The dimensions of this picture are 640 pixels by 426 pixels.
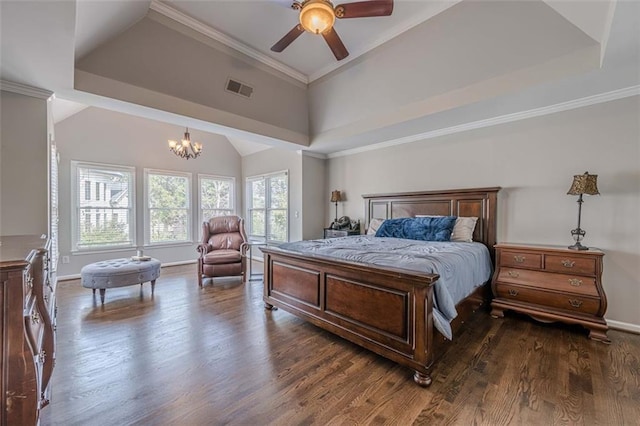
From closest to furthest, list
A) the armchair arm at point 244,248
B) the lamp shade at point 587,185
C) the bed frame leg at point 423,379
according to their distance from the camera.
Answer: the bed frame leg at point 423,379, the lamp shade at point 587,185, the armchair arm at point 244,248

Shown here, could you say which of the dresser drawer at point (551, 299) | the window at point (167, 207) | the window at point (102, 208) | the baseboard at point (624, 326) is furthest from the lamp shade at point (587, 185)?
the window at point (102, 208)

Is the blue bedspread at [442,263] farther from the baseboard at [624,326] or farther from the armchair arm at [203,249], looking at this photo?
the armchair arm at [203,249]

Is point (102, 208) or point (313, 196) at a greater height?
point (313, 196)

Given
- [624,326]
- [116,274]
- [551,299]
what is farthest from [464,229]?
[116,274]

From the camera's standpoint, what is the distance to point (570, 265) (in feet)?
8.78

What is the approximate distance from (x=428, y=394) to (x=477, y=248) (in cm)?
194

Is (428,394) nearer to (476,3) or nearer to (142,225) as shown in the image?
(476,3)

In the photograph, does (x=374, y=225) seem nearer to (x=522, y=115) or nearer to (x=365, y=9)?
(x=522, y=115)

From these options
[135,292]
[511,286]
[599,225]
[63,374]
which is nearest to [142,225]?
[135,292]

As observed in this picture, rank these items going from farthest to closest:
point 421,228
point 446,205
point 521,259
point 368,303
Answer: point 446,205 < point 421,228 < point 521,259 < point 368,303

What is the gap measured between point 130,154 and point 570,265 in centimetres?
734

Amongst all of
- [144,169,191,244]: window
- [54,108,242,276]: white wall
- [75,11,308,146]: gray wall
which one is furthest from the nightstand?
[144,169,191,244]: window

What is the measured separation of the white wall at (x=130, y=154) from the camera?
4738 mm

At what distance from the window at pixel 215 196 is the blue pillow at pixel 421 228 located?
4.56 m
